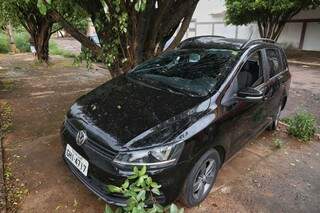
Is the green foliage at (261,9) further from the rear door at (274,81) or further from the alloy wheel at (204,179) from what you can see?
the alloy wheel at (204,179)

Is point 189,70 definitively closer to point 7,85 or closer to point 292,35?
point 7,85

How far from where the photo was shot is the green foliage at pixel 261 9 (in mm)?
12344

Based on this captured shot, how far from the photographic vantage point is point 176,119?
2596 millimetres

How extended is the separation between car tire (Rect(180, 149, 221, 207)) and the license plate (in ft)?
3.16

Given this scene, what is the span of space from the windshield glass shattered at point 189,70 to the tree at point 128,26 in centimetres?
111

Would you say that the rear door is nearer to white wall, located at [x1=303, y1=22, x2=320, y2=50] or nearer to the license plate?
the license plate

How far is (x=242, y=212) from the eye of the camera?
2.89 metres

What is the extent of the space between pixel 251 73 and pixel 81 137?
91.5 inches

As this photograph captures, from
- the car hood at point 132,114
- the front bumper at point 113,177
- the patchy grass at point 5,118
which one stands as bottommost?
the patchy grass at point 5,118

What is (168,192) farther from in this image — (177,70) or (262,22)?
(262,22)

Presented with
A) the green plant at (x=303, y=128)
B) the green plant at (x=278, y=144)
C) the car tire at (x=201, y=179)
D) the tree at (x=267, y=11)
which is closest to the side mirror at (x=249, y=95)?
the car tire at (x=201, y=179)

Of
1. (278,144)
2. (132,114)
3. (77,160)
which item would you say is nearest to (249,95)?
(132,114)

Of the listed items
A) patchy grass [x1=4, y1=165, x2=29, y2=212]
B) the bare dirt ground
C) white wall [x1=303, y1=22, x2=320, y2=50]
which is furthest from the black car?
white wall [x1=303, y1=22, x2=320, y2=50]

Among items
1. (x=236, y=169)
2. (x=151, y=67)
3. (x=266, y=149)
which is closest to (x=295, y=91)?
(x=266, y=149)
